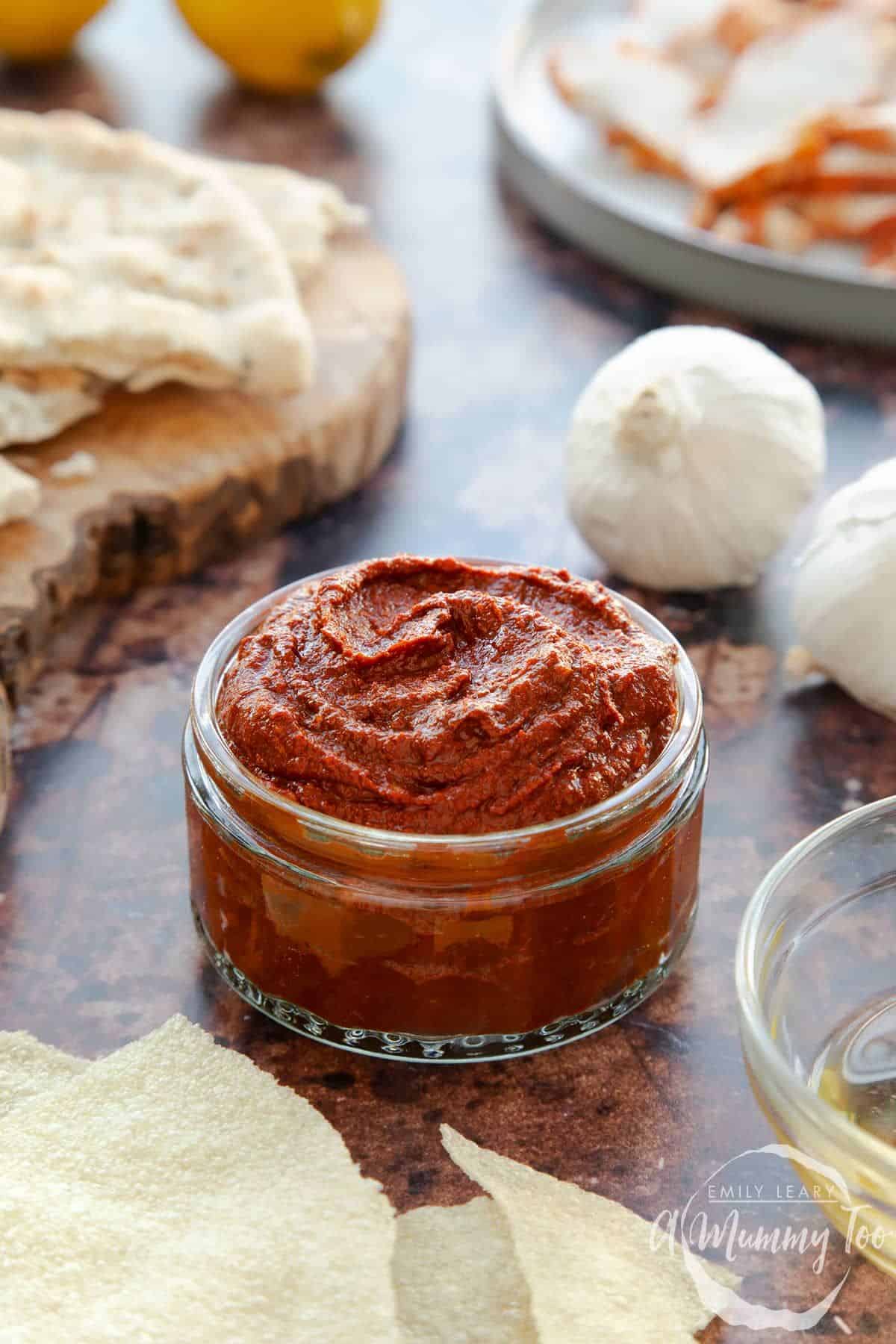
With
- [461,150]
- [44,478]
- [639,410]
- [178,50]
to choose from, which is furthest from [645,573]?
[178,50]

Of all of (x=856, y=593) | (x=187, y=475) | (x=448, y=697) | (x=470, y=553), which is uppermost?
(x=448, y=697)

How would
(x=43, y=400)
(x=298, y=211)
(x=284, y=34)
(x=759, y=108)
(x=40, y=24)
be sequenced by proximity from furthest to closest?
(x=40, y=24), (x=284, y=34), (x=759, y=108), (x=298, y=211), (x=43, y=400)

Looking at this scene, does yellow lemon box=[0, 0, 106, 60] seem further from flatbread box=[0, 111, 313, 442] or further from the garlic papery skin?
the garlic papery skin

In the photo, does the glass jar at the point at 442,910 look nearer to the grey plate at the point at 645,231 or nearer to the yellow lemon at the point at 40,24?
the grey plate at the point at 645,231

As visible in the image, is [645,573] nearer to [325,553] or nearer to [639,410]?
[639,410]

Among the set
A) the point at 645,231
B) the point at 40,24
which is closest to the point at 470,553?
the point at 645,231

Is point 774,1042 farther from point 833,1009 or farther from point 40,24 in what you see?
point 40,24

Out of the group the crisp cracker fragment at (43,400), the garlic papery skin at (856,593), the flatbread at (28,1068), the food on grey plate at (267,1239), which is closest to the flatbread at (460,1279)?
the food on grey plate at (267,1239)
